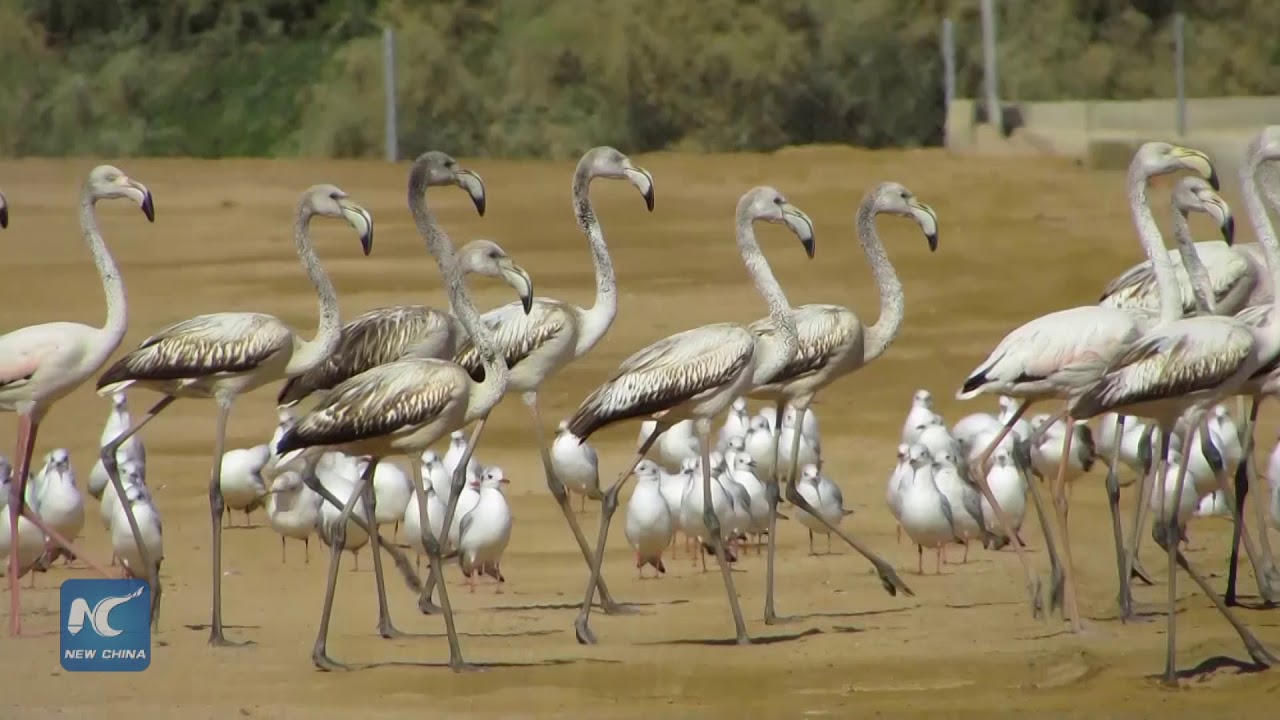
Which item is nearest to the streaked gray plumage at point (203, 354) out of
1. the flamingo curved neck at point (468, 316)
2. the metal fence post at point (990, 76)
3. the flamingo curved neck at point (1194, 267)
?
the flamingo curved neck at point (468, 316)

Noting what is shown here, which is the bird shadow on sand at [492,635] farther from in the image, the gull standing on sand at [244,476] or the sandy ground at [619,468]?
the gull standing on sand at [244,476]

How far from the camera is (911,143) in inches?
1160

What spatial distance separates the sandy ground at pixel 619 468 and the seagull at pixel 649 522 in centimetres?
19

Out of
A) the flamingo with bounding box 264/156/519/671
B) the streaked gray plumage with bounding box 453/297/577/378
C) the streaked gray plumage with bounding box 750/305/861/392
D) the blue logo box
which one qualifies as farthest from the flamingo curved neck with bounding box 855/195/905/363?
the blue logo box

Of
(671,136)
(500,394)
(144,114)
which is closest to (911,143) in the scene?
(671,136)

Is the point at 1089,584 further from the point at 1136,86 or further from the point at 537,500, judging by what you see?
the point at 1136,86

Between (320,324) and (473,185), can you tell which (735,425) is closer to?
(473,185)

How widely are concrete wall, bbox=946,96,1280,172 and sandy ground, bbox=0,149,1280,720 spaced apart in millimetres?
857

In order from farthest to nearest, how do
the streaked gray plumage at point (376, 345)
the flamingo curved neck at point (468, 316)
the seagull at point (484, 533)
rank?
the seagull at point (484, 533) → the streaked gray plumage at point (376, 345) → the flamingo curved neck at point (468, 316)

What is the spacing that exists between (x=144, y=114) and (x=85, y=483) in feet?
62.9

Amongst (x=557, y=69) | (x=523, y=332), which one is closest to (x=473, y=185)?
(x=523, y=332)

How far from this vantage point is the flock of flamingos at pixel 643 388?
8.83m

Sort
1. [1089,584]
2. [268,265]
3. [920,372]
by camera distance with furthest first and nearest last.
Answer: [268,265]
[920,372]
[1089,584]

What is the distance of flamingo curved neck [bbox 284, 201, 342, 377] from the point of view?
9570mm
